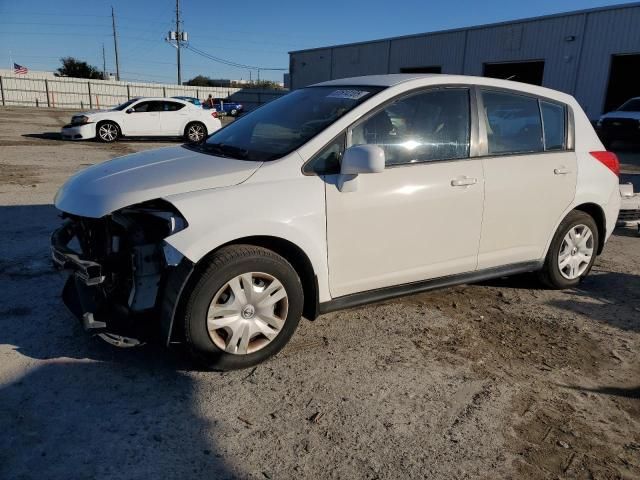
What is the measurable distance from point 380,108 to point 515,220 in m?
1.45

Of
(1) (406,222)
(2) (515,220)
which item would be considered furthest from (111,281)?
(2) (515,220)

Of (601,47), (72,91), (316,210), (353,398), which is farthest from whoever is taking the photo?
(72,91)

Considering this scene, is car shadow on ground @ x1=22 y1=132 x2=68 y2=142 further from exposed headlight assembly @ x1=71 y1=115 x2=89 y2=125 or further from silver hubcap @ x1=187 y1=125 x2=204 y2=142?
silver hubcap @ x1=187 y1=125 x2=204 y2=142

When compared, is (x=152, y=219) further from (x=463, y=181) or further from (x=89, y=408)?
(x=463, y=181)

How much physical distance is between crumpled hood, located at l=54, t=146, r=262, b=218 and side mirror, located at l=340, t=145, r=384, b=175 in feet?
1.79

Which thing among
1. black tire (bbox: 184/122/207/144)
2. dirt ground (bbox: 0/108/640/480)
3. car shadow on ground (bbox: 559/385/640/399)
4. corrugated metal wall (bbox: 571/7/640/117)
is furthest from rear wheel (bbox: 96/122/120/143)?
corrugated metal wall (bbox: 571/7/640/117)

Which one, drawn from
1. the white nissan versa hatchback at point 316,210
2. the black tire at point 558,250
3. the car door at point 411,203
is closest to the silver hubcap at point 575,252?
the black tire at point 558,250

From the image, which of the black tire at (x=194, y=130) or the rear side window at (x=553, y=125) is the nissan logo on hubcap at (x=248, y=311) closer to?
the rear side window at (x=553, y=125)

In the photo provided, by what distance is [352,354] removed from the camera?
341cm

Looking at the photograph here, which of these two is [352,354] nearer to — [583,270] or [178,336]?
[178,336]

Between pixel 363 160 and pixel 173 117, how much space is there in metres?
15.3

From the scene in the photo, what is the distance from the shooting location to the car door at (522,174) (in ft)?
12.8

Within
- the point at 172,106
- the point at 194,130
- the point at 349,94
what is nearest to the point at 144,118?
the point at 172,106

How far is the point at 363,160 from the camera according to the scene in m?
3.11
